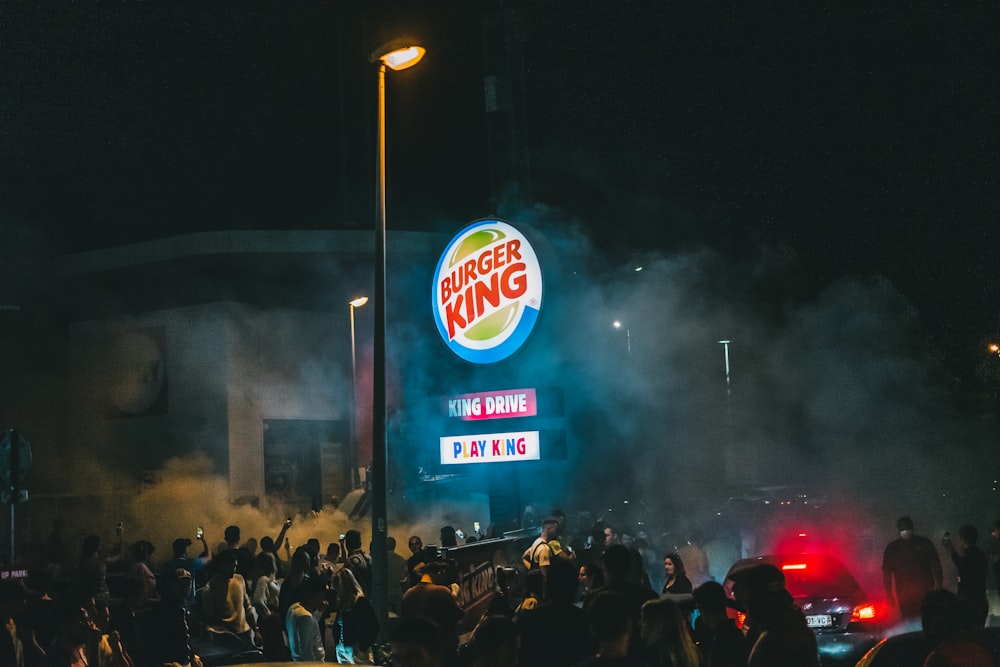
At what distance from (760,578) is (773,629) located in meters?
0.47

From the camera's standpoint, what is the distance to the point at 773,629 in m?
4.40

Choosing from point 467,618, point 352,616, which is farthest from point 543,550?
point 352,616

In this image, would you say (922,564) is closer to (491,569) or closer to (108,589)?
(491,569)

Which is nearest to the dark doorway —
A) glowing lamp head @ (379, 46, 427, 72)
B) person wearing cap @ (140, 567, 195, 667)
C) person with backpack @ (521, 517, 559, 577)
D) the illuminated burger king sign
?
the illuminated burger king sign

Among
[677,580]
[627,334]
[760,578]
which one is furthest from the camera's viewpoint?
[627,334]

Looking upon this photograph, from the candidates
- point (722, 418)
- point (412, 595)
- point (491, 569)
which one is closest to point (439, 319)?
point (491, 569)

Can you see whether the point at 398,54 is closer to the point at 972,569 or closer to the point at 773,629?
the point at 773,629

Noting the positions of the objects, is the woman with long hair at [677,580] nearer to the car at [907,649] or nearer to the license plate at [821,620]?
the license plate at [821,620]

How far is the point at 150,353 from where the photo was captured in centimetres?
2914

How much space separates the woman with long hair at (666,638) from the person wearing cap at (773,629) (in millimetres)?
312

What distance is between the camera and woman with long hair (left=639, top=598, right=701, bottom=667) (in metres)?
4.93

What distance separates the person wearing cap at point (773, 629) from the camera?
14.3 feet

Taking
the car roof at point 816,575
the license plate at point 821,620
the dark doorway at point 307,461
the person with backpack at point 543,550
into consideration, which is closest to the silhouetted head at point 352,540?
the person with backpack at point 543,550

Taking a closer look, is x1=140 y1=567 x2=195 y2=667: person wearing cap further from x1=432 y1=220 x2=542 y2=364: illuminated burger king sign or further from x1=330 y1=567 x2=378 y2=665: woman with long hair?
x1=432 y1=220 x2=542 y2=364: illuminated burger king sign
